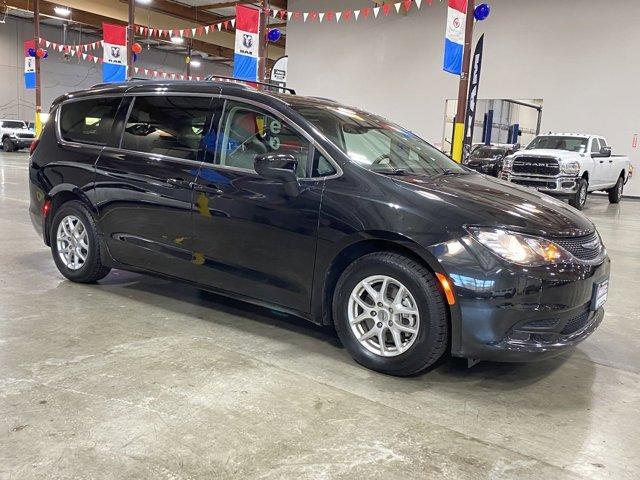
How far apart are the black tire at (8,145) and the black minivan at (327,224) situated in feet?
87.1

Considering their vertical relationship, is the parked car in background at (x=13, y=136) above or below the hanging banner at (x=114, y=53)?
below

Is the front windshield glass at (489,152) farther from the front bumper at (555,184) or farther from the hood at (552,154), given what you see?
the front bumper at (555,184)

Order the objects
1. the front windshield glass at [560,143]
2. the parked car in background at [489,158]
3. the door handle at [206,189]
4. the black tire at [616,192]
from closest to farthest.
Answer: the door handle at [206,189]
the front windshield glass at [560,143]
the black tire at [616,192]
the parked car in background at [489,158]

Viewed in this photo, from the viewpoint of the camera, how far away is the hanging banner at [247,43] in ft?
49.8

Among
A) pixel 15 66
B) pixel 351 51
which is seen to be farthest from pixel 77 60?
pixel 351 51

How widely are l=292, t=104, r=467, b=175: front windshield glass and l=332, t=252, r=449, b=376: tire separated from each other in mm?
669

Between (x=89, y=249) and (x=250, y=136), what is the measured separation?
187 cm

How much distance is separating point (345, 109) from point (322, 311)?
5.41 ft

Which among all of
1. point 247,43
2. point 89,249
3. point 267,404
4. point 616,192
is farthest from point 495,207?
point 616,192

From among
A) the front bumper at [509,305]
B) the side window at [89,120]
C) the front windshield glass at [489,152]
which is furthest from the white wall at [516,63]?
the front bumper at [509,305]

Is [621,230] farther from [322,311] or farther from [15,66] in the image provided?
[15,66]

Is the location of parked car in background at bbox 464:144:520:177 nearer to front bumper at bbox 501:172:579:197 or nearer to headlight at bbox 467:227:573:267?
front bumper at bbox 501:172:579:197

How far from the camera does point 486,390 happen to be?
3264 mm

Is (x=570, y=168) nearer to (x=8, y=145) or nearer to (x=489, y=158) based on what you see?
Result: (x=489, y=158)
